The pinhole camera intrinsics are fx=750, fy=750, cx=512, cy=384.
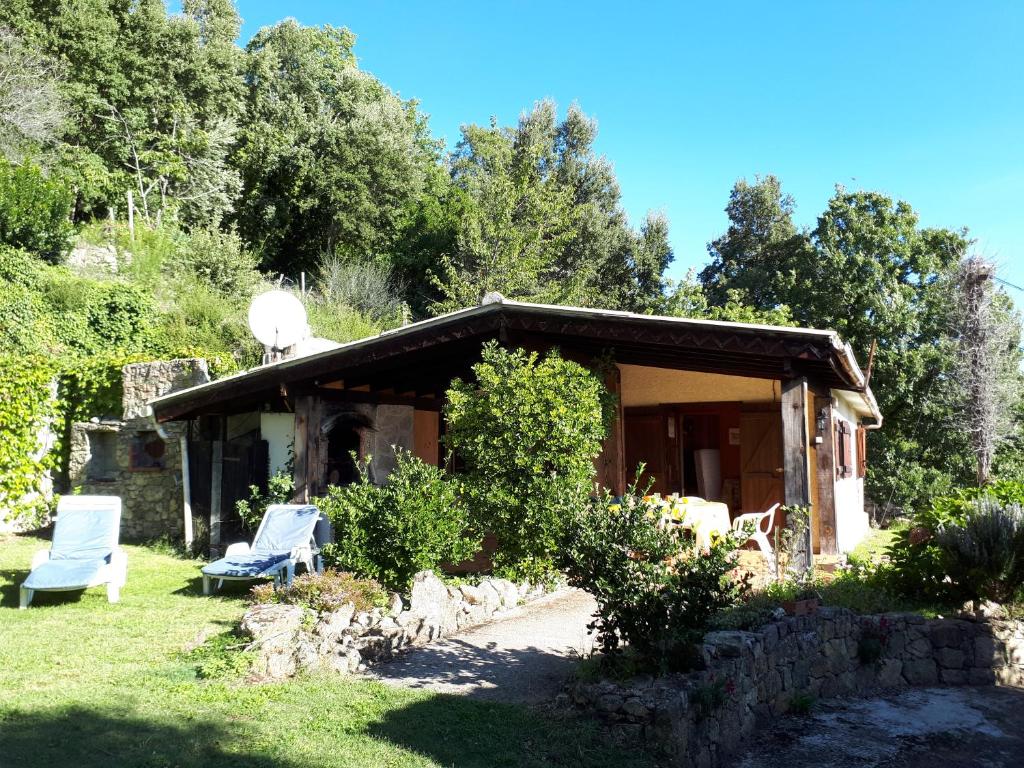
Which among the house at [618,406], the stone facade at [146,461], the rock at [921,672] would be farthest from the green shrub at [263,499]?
the rock at [921,672]

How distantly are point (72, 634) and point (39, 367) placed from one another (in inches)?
328

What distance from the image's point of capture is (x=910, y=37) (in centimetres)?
1155

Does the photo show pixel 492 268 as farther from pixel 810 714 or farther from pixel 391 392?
pixel 810 714

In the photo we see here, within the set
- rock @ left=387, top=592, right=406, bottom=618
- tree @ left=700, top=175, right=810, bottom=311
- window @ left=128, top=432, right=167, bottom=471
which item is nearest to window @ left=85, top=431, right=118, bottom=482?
window @ left=128, top=432, right=167, bottom=471

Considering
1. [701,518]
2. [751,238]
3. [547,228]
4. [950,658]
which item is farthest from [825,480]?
[751,238]

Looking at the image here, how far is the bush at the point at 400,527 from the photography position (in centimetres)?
793

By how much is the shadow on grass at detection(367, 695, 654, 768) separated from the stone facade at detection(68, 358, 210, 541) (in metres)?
9.48

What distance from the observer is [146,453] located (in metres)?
13.3

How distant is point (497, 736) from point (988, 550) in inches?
217

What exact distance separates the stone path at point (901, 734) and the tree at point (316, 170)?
25319 millimetres

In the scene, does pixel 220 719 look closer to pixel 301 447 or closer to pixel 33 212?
pixel 301 447

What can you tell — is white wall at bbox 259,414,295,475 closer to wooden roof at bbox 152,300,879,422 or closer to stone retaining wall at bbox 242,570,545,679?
wooden roof at bbox 152,300,879,422

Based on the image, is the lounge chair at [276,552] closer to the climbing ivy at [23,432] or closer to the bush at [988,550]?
the climbing ivy at [23,432]

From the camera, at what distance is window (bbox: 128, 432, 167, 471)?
1330 cm
